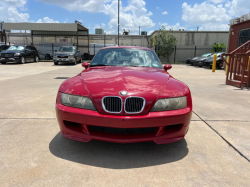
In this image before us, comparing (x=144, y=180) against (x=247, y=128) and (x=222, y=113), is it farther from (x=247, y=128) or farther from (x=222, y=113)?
(x=222, y=113)

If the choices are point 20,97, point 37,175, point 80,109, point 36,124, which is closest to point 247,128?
point 80,109

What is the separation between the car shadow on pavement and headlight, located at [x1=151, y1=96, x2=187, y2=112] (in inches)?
24.5

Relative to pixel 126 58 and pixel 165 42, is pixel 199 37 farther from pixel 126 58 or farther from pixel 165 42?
pixel 126 58

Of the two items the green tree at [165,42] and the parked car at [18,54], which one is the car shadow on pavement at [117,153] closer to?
the parked car at [18,54]

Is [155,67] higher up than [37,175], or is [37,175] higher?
[155,67]

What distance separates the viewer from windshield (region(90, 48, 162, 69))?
3643 millimetres

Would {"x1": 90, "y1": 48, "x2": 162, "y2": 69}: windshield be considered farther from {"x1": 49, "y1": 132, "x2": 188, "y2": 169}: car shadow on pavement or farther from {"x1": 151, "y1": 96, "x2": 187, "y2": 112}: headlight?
{"x1": 49, "y1": 132, "x2": 188, "y2": 169}: car shadow on pavement

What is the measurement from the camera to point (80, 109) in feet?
7.43

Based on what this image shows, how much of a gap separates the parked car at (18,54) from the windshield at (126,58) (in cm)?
1547

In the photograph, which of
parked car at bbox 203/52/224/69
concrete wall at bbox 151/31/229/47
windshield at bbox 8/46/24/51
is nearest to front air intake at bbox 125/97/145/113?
parked car at bbox 203/52/224/69

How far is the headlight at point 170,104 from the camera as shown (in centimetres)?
225

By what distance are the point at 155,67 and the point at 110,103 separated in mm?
1701

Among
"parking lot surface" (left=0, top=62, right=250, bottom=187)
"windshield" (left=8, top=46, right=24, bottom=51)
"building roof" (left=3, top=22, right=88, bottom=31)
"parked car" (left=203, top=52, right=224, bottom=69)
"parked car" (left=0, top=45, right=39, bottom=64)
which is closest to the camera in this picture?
"parking lot surface" (left=0, top=62, right=250, bottom=187)

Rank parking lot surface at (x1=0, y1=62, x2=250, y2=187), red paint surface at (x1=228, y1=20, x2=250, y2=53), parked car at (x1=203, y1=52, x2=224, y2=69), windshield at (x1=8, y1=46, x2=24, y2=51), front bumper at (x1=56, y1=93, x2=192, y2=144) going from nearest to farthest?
parking lot surface at (x1=0, y1=62, x2=250, y2=187) < front bumper at (x1=56, y1=93, x2=192, y2=144) < red paint surface at (x1=228, y1=20, x2=250, y2=53) < parked car at (x1=203, y1=52, x2=224, y2=69) < windshield at (x1=8, y1=46, x2=24, y2=51)
